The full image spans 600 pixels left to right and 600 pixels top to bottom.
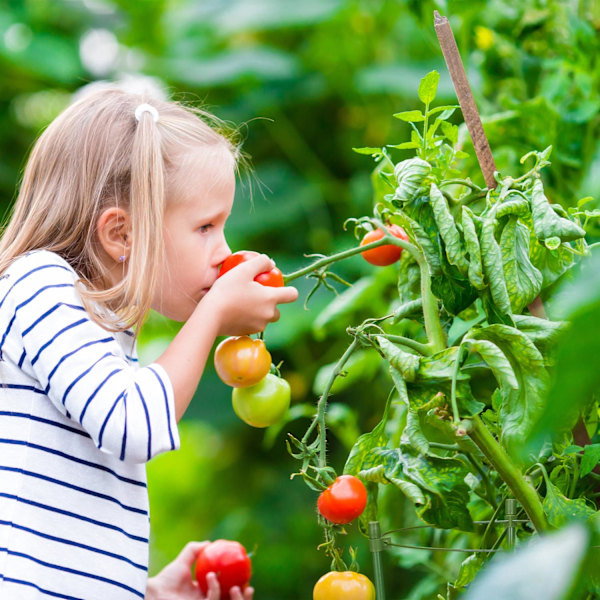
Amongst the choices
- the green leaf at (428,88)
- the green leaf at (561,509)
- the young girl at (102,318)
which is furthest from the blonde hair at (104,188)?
the green leaf at (561,509)

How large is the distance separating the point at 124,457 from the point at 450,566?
0.59 metres

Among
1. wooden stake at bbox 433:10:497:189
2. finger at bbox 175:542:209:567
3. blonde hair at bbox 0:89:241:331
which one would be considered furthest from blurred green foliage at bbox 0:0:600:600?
wooden stake at bbox 433:10:497:189

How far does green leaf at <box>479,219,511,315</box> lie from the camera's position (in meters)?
0.59

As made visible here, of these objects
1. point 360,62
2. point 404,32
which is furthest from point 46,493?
point 404,32

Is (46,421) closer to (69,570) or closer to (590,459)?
(69,570)

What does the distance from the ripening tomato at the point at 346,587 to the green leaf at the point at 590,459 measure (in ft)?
0.71

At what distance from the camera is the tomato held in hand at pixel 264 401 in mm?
777

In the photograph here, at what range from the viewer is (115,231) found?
0.88 meters

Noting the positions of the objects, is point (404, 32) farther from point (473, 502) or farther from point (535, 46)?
point (473, 502)

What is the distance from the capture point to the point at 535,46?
3.98 feet

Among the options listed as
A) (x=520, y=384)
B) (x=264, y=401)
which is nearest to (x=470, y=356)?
(x=520, y=384)

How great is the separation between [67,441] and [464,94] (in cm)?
53

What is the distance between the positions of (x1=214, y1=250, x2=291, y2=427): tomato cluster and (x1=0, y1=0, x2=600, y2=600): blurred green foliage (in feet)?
3.67

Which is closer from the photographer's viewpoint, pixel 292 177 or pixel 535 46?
pixel 535 46
